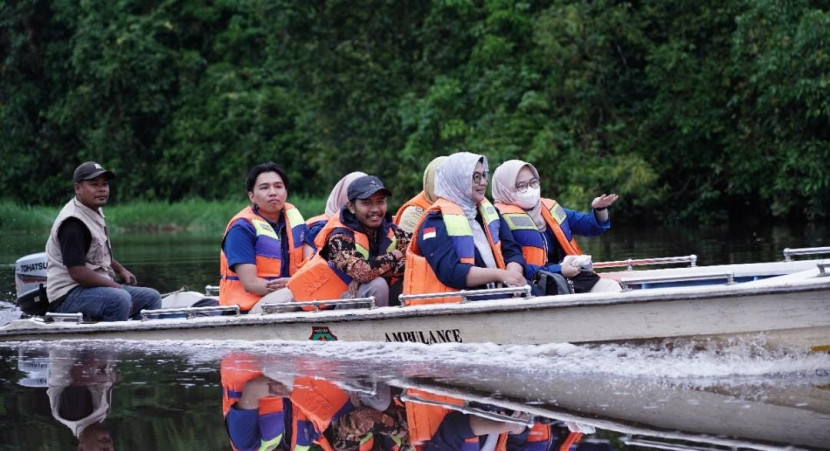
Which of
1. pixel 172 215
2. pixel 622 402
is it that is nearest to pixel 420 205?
pixel 622 402

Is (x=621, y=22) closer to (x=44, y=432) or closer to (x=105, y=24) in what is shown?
(x=105, y=24)

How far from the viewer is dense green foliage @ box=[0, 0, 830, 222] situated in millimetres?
22219

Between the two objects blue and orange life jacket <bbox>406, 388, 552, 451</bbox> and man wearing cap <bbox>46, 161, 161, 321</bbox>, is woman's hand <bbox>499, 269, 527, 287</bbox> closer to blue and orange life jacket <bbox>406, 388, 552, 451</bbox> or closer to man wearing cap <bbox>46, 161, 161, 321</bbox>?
blue and orange life jacket <bbox>406, 388, 552, 451</bbox>

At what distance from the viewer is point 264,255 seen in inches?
359

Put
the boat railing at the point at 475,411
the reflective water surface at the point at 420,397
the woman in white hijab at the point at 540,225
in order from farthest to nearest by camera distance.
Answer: the woman in white hijab at the point at 540,225
the boat railing at the point at 475,411
the reflective water surface at the point at 420,397

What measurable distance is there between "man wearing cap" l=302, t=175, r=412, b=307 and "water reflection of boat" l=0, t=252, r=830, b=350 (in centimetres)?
28

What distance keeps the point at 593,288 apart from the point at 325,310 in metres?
1.75

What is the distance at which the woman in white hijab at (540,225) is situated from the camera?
27.7ft

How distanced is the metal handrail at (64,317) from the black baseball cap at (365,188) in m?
2.33

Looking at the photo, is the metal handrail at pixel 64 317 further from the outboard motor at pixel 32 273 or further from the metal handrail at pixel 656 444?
the metal handrail at pixel 656 444

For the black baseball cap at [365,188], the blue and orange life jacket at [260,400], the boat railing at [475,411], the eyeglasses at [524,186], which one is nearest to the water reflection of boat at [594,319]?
the blue and orange life jacket at [260,400]

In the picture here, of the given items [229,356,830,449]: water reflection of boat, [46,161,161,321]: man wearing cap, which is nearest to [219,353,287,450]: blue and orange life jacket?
[229,356,830,449]: water reflection of boat

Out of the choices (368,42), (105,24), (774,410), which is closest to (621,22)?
(368,42)

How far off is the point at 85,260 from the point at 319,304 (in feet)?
6.14
